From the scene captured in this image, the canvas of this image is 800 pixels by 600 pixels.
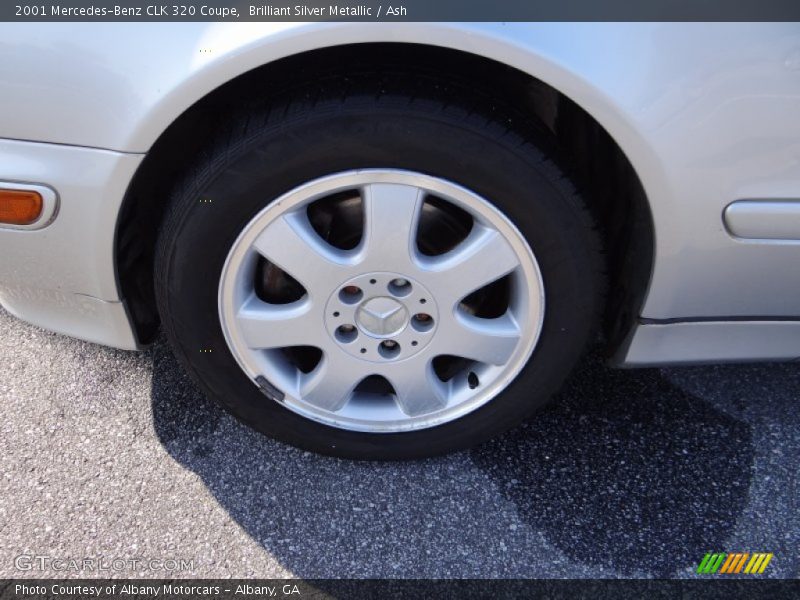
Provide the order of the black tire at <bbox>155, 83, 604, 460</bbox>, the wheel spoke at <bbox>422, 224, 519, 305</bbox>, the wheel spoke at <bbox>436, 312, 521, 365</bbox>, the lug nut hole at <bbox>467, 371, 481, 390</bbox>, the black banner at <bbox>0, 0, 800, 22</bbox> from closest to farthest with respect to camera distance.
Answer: the black banner at <bbox>0, 0, 800, 22</bbox>, the black tire at <bbox>155, 83, 604, 460</bbox>, the wheel spoke at <bbox>422, 224, 519, 305</bbox>, the wheel spoke at <bbox>436, 312, 521, 365</bbox>, the lug nut hole at <bbox>467, 371, 481, 390</bbox>

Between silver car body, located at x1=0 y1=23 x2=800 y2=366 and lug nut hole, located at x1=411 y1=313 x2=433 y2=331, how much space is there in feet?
1.49

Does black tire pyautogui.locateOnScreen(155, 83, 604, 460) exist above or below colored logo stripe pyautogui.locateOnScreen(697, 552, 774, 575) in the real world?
above

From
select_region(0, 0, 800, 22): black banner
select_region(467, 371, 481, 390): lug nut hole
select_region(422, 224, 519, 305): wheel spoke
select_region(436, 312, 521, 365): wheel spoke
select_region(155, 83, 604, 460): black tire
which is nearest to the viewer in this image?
select_region(0, 0, 800, 22): black banner

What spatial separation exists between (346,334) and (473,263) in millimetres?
313

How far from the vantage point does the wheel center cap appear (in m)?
1.47

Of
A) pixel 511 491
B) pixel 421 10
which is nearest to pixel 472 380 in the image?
pixel 511 491

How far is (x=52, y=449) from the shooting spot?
1.70m

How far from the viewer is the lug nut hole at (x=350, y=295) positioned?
1.46 m

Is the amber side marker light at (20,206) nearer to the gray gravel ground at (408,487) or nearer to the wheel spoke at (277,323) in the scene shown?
the wheel spoke at (277,323)

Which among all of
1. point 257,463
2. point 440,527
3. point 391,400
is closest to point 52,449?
point 257,463

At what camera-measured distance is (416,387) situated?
1581 millimetres

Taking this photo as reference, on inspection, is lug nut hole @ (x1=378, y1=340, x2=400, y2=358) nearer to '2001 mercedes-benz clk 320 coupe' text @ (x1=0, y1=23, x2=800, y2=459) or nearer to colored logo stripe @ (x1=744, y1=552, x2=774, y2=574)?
'2001 mercedes-benz clk 320 coupe' text @ (x1=0, y1=23, x2=800, y2=459)

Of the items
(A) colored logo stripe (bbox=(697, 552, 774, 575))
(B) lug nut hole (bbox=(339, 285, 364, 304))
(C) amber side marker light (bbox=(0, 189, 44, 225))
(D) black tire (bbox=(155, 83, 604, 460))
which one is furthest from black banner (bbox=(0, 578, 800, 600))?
(C) amber side marker light (bbox=(0, 189, 44, 225))

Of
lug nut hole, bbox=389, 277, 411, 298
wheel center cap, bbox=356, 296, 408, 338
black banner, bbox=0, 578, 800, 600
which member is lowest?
black banner, bbox=0, 578, 800, 600
